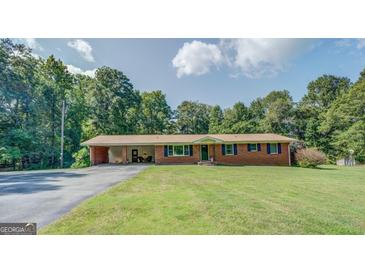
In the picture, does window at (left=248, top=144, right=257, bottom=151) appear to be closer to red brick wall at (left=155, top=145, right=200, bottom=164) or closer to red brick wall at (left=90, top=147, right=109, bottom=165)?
red brick wall at (left=155, top=145, right=200, bottom=164)

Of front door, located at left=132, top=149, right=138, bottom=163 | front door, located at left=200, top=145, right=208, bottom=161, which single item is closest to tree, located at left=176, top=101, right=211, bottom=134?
front door, located at left=132, top=149, right=138, bottom=163

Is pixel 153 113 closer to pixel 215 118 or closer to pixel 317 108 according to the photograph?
pixel 215 118

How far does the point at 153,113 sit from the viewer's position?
27.5 meters

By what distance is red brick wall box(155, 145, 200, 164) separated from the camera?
16750 millimetres

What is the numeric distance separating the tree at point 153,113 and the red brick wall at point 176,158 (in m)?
10.0

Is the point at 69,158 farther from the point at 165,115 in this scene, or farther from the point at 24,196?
the point at 24,196

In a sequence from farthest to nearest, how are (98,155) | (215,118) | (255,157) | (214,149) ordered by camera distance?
1. (215,118)
2. (98,155)
3. (214,149)
4. (255,157)

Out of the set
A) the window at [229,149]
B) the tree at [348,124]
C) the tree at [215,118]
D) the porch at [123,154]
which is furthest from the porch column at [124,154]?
the tree at [348,124]

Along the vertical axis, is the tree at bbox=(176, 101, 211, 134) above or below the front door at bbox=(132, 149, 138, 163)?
above

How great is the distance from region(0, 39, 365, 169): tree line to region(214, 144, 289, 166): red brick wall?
5.95m

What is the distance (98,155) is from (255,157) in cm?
1224

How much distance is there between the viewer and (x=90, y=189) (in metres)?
7.01

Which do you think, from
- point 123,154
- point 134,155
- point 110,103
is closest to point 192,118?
point 110,103
